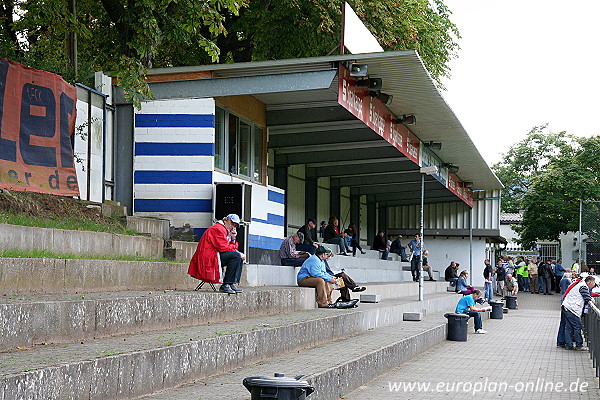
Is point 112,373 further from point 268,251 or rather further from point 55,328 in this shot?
point 268,251

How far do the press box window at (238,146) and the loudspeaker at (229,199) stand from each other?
0.86 metres

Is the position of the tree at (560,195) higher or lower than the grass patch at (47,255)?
higher

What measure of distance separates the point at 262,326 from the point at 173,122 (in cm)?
640

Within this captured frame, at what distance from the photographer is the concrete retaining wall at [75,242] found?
9.23m

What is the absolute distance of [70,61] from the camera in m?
17.9

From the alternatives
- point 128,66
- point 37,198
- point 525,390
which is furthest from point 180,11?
point 525,390

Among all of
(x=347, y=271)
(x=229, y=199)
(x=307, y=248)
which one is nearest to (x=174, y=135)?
(x=229, y=199)

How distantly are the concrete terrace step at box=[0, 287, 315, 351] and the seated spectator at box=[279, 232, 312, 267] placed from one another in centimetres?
562

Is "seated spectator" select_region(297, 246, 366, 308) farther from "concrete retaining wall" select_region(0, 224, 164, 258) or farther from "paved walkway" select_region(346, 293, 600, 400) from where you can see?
"concrete retaining wall" select_region(0, 224, 164, 258)

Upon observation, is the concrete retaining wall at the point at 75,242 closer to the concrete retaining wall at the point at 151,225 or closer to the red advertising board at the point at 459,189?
the concrete retaining wall at the point at 151,225

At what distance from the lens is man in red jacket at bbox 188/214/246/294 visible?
1109 cm

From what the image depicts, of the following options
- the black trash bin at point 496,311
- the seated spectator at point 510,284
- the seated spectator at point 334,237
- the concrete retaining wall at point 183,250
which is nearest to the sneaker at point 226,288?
the concrete retaining wall at point 183,250

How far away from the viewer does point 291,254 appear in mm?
17125

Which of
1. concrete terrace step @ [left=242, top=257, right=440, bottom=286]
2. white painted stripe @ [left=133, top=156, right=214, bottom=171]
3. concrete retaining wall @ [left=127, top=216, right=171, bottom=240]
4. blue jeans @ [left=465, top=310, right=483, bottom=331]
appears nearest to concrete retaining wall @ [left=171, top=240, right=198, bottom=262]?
concrete retaining wall @ [left=127, top=216, right=171, bottom=240]
